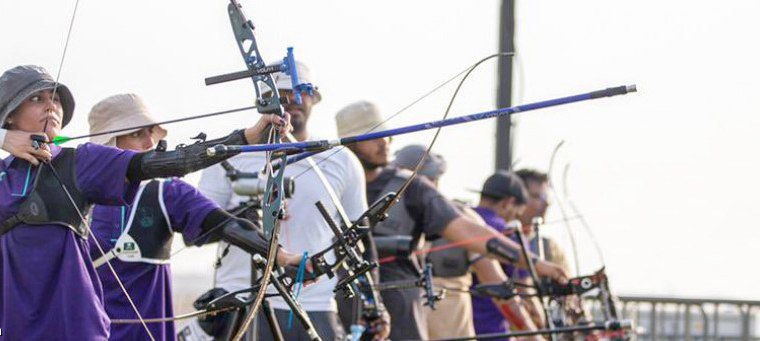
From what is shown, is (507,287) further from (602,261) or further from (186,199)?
(186,199)

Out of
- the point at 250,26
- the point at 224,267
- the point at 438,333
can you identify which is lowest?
the point at 438,333

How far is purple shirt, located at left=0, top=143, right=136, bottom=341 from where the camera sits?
545cm

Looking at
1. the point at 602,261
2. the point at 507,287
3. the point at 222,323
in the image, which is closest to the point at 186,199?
the point at 222,323

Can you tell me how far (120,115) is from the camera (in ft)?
22.5

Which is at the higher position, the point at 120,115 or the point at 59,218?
the point at 120,115

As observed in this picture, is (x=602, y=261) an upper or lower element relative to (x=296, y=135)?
lower

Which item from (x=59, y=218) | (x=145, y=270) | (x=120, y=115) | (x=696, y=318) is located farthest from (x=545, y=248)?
(x=59, y=218)

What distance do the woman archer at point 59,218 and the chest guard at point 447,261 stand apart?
453cm

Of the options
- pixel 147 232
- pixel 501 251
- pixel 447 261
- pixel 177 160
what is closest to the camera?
pixel 177 160

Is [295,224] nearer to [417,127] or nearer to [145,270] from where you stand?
[145,270]

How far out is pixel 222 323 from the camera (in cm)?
723

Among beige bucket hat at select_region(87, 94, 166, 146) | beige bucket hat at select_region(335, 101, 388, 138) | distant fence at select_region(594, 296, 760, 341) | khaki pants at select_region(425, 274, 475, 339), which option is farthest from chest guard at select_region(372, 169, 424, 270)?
distant fence at select_region(594, 296, 760, 341)

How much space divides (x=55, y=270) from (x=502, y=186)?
5.48 m

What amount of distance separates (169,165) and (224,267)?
224cm
